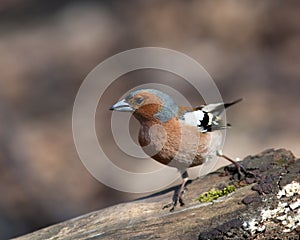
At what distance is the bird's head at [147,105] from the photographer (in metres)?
5.63

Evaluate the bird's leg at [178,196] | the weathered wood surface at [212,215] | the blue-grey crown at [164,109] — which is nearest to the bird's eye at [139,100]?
the blue-grey crown at [164,109]

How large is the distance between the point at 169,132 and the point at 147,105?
35cm

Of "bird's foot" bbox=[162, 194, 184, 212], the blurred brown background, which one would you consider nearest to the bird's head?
"bird's foot" bbox=[162, 194, 184, 212]

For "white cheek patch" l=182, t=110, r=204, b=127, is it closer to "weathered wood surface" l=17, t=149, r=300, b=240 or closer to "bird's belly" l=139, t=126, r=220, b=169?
"bird's belly" l=139, t=126, r=220, b=169

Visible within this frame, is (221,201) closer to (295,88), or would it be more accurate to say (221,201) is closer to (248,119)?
(248,119)

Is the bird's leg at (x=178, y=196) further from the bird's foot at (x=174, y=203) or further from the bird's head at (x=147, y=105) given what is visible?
the bird's head at (x=147, y=105)

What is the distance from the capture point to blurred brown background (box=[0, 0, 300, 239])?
34.9 feet

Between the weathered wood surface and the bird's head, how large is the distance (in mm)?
848

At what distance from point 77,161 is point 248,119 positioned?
3427 mm

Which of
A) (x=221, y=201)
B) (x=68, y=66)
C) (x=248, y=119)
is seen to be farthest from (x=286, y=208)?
(x=68, y=66)

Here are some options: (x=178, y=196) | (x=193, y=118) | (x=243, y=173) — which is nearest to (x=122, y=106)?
(x=193, y=118)

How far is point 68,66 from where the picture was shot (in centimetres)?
1358

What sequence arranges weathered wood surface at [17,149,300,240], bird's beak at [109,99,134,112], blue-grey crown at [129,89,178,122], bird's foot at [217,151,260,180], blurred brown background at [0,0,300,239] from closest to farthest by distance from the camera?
weathered wood surface at [17,149,300,240] → bird's foot at [217,151,260,180] → bird's beak at [109,99,134,112] → blue-grey crown at [129,89,178,122] → blurred brown background at [0,0,300,239]

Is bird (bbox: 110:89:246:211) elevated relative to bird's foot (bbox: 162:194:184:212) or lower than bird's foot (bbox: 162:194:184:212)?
elevated
